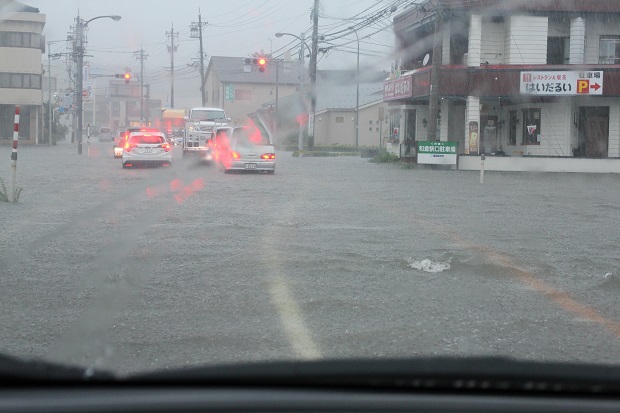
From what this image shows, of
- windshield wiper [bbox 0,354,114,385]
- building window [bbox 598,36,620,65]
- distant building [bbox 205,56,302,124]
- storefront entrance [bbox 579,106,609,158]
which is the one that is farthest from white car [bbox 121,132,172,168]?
distant building [bbox 205,56,302,124]

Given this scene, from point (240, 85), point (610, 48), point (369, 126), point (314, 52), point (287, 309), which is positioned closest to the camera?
point (287, 309)

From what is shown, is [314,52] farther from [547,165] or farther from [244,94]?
[244,94]

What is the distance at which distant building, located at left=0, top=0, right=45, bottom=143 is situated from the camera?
5766 cm

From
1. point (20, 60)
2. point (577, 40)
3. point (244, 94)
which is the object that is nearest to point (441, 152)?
point (577, 40)

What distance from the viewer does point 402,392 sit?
7.59ft

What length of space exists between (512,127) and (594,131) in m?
3.62

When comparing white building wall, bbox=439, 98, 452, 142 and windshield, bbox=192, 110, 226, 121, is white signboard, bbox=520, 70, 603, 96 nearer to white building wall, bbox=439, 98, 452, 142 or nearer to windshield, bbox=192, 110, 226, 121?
white building wall, bbox=439, 98, 452, 142

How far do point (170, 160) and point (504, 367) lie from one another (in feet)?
97.2

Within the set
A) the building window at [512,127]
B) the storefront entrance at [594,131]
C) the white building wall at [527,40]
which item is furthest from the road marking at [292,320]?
the building window at [512,127]

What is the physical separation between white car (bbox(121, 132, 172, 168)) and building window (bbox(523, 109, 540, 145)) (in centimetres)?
1547

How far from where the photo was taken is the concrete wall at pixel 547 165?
33312mm

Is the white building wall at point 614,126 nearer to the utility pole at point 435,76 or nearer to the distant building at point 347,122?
the utility pole at point 435,76

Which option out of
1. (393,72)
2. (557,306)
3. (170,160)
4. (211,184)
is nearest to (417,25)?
(393,72)

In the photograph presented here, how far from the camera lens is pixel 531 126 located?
116ft
